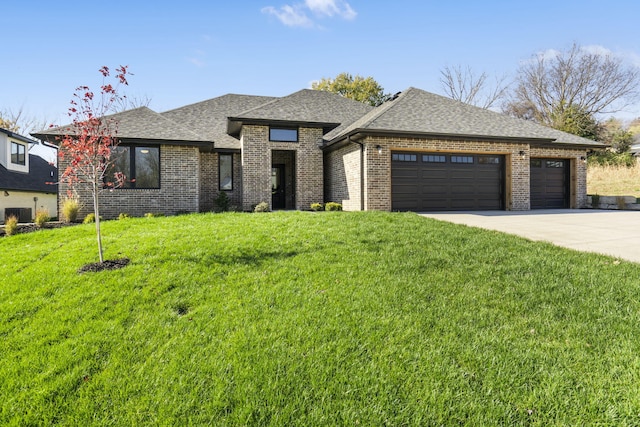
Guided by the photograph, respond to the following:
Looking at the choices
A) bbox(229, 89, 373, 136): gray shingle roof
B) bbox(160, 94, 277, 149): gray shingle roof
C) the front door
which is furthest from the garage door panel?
bbox(160, 94, 277, 149): gray shingle roof

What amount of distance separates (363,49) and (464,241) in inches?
443

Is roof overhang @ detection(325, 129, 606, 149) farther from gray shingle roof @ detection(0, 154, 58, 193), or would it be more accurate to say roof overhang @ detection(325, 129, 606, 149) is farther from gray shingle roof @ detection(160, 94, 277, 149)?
gray shingle roof @ detection(0, 154, 58, 193)

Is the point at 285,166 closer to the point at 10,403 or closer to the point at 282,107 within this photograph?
the point at 282,107

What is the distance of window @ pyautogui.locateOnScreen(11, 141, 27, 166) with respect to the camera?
20219mm

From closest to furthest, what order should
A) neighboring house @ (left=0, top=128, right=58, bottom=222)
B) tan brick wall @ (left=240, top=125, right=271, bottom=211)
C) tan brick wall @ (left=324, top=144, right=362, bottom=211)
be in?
1. tan brick wall @ (left=324, top=144, right=362, bottom=211)
2. tan brick wall @ (left=240, top=125, right=271, bottom=211)
3. neighboring house @ (left=0, top=128, right=58, bottom=222)

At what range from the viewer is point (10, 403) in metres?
2.53

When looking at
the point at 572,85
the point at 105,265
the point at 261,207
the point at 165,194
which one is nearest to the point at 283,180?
the point at 261,207

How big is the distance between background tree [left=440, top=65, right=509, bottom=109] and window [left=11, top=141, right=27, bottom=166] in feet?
110

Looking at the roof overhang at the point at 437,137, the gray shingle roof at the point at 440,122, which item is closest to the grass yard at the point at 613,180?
the gray shingle roof at the point at 440,122

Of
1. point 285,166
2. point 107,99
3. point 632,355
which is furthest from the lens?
point 285,166

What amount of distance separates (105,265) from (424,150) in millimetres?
10898

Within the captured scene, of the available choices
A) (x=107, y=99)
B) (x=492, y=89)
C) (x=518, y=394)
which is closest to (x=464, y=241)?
(x=518, y=394)

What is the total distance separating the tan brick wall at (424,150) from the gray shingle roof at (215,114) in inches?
184

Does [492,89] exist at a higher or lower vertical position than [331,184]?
higher
